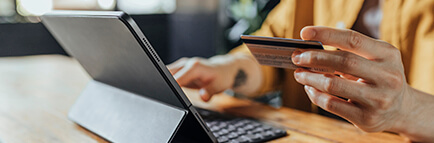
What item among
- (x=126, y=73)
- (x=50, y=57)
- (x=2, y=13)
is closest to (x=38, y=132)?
(x=126, y=73)

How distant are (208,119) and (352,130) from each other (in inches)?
13.3

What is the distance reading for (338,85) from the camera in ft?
2.18

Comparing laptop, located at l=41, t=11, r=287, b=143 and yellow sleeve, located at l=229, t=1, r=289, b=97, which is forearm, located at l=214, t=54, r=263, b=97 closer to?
yellow sleeve, located at l=229, t=1, r=289, b=97

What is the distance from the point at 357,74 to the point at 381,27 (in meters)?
0.89

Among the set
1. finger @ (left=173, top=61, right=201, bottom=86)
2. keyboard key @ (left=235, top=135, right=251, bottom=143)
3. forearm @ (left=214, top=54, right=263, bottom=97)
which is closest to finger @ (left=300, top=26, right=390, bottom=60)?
keyboard key @ (left=235, top=135, right=251, bottom=143)

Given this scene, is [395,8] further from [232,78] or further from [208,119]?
[208,119]

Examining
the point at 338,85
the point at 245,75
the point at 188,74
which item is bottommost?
the point at 245,75

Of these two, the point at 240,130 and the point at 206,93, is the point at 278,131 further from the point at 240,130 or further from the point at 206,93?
the point at 206,93

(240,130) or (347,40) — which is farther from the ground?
(347,40)

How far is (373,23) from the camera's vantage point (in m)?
1.52

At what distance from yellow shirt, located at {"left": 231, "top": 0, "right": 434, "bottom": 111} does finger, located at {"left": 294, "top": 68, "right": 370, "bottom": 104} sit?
0.77 meters

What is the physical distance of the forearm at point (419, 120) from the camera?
0.79 m

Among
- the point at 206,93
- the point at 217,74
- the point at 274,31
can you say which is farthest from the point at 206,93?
the point at 274,31

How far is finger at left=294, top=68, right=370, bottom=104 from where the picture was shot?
2.18 feet
